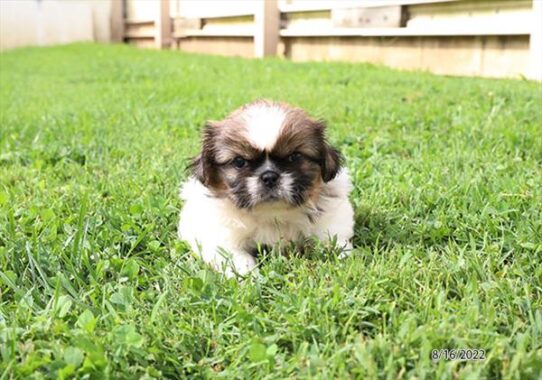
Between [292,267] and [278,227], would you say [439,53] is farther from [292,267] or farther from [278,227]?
[292,267]

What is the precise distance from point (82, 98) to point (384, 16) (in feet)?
14.0

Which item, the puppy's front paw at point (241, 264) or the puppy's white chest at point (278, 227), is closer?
the puppy's front paw at point (241, 264)

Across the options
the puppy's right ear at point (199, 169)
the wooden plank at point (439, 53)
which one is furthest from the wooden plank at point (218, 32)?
the puppy's right ear at point (199, 169)

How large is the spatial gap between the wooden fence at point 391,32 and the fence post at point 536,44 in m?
0.01

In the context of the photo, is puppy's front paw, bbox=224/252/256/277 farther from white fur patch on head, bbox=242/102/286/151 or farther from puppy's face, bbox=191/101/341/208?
white fur patch on head, bbox=242/102/286/151

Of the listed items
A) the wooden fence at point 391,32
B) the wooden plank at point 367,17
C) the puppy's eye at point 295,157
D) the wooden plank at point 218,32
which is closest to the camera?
the puppy's eye at point 295,157

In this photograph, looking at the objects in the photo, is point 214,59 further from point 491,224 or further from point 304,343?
point 304,343

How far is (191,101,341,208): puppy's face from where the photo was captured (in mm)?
2486

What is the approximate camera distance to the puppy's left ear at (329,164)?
8.77 ft

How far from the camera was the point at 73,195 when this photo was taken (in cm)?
337

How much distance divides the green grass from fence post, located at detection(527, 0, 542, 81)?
1.68 m

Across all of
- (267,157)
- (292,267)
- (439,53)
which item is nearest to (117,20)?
(439,53)

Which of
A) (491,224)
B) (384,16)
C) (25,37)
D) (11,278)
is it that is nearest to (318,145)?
(491,224)

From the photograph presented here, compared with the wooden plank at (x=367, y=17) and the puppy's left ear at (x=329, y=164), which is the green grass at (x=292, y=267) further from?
the wooden plank at (x=367, y=17)
